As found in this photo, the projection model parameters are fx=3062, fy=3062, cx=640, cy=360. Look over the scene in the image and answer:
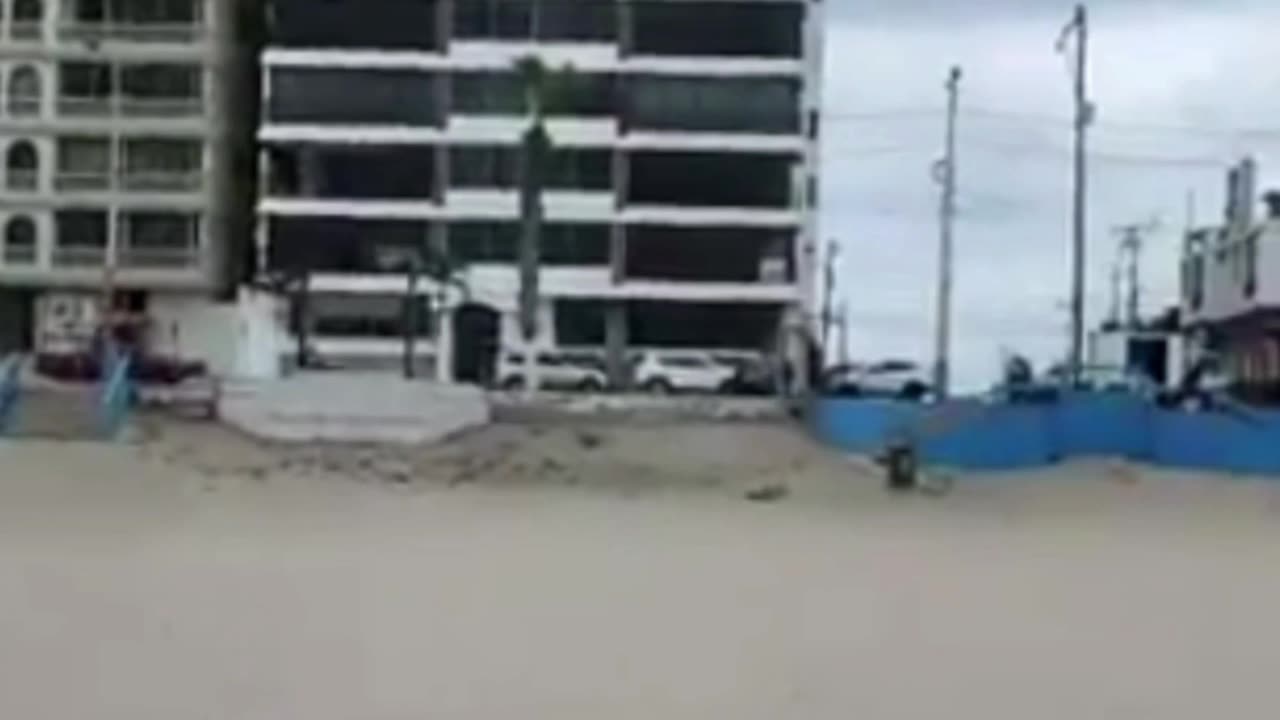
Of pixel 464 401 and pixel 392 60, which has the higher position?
pixel 392 60

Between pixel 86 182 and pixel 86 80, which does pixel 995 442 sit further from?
pixel 86 80

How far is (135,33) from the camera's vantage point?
86375 mm

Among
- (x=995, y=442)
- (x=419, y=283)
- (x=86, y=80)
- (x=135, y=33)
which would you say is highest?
(x=135, y=33)

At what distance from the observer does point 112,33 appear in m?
86.3

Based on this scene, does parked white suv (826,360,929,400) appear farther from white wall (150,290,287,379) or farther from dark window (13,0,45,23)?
dark window (13,0,45,23)

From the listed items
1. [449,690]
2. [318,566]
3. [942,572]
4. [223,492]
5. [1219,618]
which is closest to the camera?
[449,690]

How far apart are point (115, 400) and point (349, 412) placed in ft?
14.6

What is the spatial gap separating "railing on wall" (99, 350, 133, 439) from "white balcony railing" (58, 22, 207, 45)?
28.1 metres

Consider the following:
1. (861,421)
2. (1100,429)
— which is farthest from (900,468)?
(1100,429)

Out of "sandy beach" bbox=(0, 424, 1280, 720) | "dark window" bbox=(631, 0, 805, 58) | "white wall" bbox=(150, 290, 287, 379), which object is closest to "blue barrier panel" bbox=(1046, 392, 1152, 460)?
"sandy beach" bbox=(0, 424, 1280, 720)

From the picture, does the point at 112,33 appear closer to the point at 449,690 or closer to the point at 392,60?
the point at 392,60

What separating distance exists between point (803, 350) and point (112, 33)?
70.9 ft

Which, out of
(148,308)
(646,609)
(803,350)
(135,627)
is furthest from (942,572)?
(148,308)

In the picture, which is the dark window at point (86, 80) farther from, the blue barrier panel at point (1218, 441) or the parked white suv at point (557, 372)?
the blue barrier panel at point (1218, 441)
